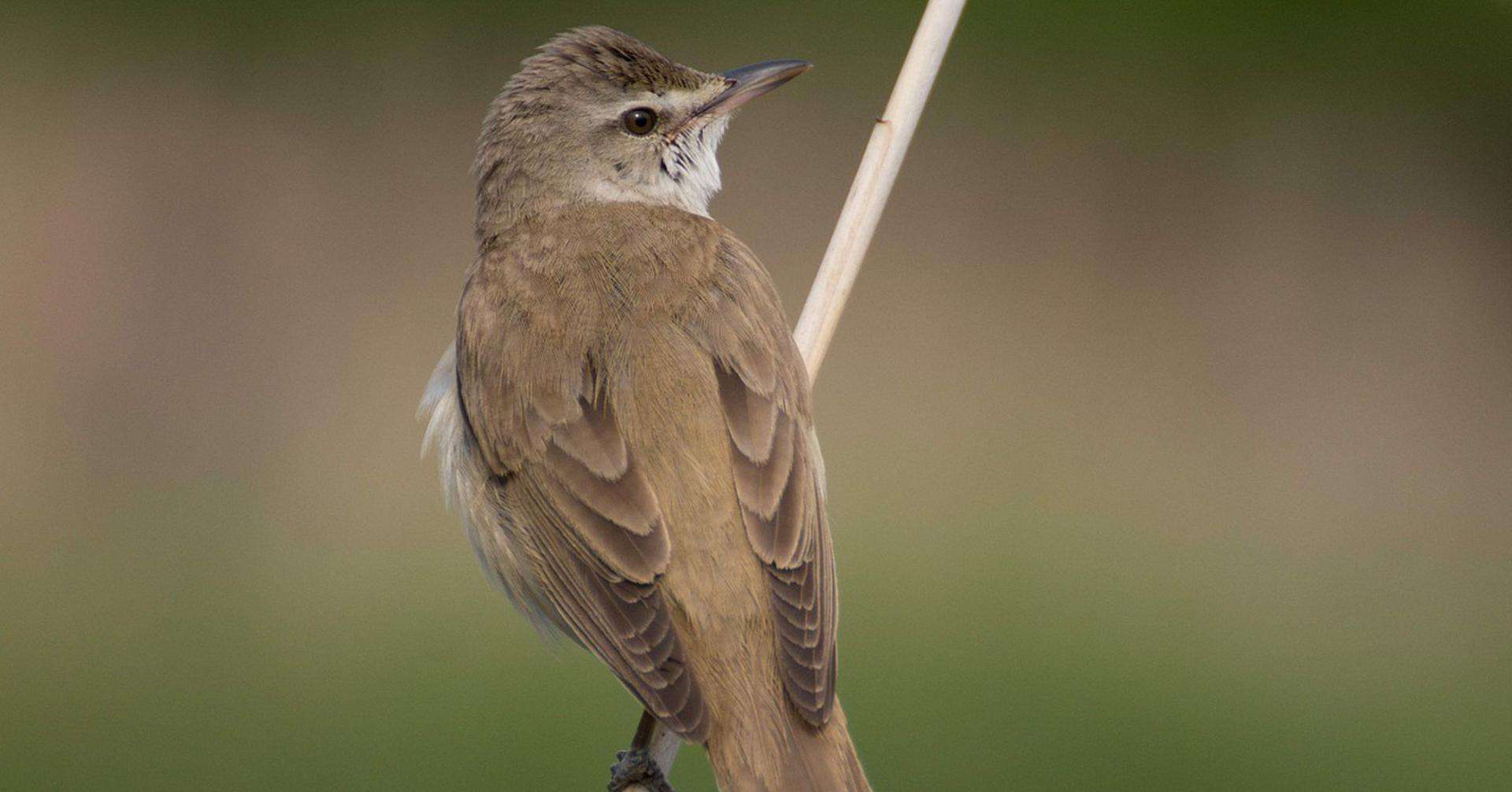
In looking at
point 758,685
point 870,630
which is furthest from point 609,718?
point 758,685

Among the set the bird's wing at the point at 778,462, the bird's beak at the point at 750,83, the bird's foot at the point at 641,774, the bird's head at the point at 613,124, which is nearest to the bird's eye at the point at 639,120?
the bird's head at the point at 613,124

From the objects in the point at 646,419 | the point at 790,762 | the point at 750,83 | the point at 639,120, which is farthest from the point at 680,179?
the point at 790,762

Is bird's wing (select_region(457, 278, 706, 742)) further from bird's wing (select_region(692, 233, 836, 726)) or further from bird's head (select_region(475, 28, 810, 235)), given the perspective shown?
bird's head (select_region(475, 28, 810, 235))

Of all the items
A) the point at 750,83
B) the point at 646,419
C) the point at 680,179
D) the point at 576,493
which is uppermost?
the point at 750,83

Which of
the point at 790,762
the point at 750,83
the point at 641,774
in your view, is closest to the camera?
the point at 790,762

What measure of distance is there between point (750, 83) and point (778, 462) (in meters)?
0.89

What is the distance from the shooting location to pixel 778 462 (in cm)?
289

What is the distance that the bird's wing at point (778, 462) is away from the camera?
2.66 m

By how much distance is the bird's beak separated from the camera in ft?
11.1

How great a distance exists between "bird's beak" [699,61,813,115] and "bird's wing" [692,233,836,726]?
32cm

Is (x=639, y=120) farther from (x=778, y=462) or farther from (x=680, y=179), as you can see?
(x=778, y=462)

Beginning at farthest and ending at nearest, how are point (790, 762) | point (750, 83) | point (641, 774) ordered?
point (750, 83)
point (641, 774)
point (790, 762)

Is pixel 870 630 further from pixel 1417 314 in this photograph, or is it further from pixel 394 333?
pixel 1417 314

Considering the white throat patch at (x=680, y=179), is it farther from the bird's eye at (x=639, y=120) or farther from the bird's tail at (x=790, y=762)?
the bird's tail at (x=790, y=762)
